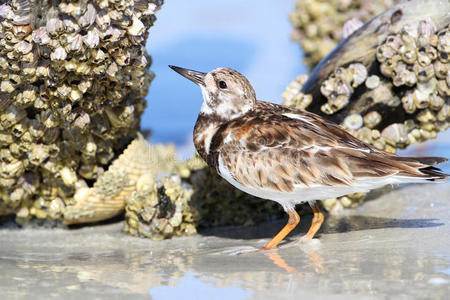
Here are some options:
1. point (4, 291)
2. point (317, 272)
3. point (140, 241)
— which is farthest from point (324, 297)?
point (140, 241)

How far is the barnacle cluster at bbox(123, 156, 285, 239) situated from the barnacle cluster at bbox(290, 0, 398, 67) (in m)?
3.99

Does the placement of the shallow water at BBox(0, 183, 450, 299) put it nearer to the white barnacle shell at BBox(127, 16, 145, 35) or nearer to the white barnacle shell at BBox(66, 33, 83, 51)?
the white barnacle shell at BBox(66, 33, 83, 51)

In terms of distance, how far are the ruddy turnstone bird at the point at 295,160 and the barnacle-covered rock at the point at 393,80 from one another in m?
0.77

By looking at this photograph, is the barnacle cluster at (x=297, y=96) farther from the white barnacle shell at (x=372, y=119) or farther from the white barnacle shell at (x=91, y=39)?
the white barnacle shell at (x=91, y=39)

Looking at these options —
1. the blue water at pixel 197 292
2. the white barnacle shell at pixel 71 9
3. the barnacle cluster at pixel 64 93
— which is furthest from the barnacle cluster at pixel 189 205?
the white barnacle shell at pixel 71 9

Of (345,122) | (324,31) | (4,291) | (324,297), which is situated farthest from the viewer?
(324,31)

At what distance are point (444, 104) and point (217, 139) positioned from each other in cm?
213

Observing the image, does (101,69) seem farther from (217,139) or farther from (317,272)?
(317,272)

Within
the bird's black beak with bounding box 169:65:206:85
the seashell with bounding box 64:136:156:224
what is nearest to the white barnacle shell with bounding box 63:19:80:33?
the bird's black beak with bounding box 169:65:206:85

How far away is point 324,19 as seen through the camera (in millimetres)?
8648

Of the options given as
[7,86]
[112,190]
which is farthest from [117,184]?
[7,86]

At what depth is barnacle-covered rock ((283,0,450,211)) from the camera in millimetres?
5012

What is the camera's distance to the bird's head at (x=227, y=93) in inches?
185

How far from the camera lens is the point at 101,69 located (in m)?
4.38
